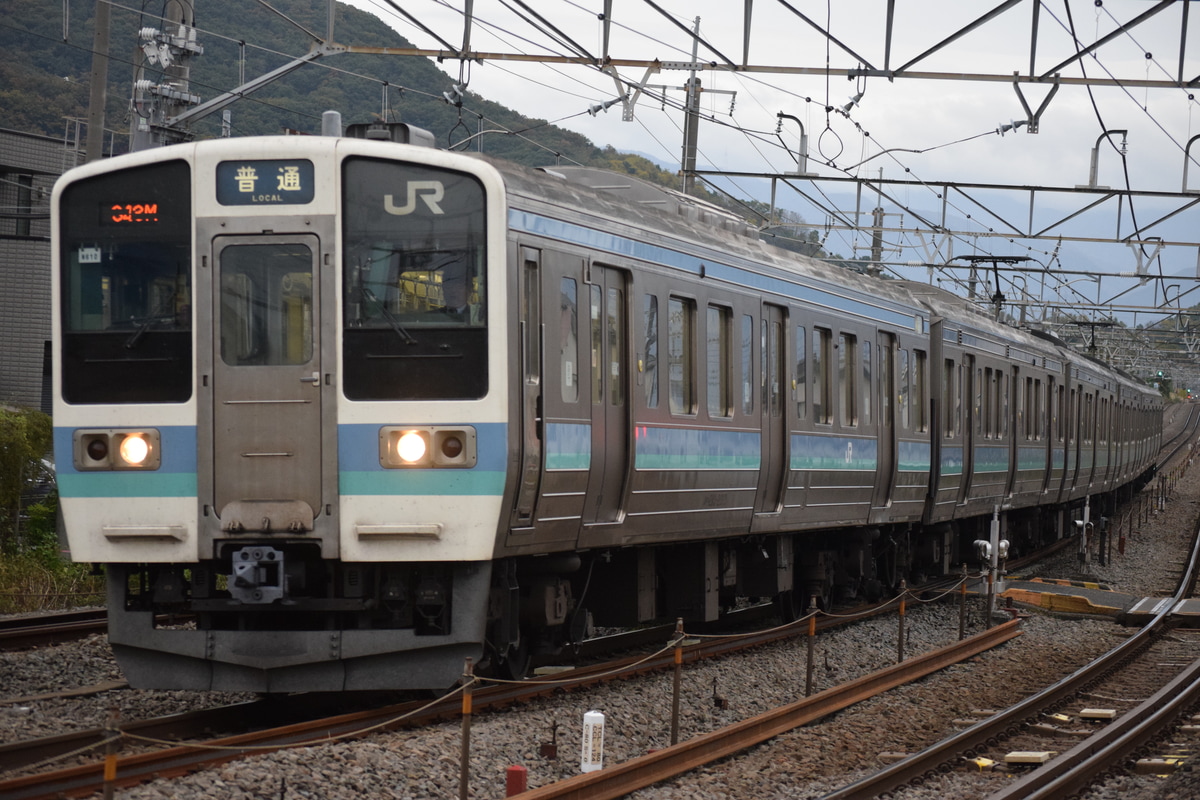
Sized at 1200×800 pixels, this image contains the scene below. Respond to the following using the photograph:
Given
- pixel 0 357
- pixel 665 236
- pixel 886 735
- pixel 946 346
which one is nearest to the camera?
pixel 886 735

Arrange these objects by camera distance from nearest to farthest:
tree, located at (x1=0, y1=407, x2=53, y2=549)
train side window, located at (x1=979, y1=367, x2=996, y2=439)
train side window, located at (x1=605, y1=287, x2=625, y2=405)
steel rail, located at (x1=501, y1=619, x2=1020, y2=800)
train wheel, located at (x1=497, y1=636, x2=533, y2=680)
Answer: steel rail, located at (x1=501, y1=619, x2=1020, y2=800) → train wheel, located at (x1=497, y1=636, x2=533, y2=680) → train side window, located at (x1=605, y1=287, x2=625, y2=405) → tree, located at (x1=0, y1=407, x2=53, y2=549) → train side window, located at (x1=979, y1=367, x2=996, y2=439)

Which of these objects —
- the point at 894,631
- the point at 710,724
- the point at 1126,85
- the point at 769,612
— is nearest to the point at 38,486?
the point at 769,612

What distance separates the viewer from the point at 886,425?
49.2 ft

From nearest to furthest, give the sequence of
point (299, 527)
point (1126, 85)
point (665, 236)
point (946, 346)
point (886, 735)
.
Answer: point (299, 527), point (886, 735), point (665, 236), point (1126, 85), point (946, 346)

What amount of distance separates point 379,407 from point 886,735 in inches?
158

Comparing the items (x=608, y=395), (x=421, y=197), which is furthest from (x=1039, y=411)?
(x=421, y=197)

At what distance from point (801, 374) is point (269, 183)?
19.5ft

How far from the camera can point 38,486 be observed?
19.1m

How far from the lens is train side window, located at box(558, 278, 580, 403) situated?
8719 mm

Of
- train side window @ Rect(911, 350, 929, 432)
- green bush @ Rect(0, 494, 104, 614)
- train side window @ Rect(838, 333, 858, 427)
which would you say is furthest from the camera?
train side window @ Rect(911, 350, 929, 432)

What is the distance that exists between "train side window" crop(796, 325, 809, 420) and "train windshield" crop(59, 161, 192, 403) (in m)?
6.04

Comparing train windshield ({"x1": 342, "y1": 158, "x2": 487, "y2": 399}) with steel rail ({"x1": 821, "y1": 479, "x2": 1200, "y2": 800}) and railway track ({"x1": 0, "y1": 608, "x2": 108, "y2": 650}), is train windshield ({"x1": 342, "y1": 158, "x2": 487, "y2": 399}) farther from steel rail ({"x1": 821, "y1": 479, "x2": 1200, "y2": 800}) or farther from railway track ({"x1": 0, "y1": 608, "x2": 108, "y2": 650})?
railway track ({"x1": 0, "y1": 608, "x2": 108, "y2": 650})

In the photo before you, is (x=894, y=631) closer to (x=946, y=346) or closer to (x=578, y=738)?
(x=946, y=346)

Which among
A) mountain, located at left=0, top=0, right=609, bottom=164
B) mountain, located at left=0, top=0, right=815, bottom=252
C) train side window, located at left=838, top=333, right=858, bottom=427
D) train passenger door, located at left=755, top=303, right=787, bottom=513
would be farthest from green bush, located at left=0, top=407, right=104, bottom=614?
mountain, located at left=0, top=0, right=815, bottom=252
